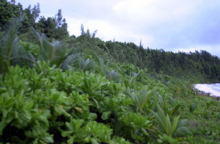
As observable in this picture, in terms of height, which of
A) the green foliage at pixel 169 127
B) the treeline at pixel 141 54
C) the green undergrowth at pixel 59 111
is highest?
the treeline at pixel 141 54

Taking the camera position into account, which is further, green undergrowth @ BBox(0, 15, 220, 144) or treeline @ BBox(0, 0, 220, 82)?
treeline @ BBox(0, 0, 220, 82)

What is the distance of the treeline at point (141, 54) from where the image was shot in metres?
11.1

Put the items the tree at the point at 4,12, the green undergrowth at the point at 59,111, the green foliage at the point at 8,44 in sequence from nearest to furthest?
the green undergrowth at the point at 59,111 < the green foliage at the point at 8,44 < the tree at the point at 4,12

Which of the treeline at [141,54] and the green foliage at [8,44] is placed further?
the treeline at [141,54]

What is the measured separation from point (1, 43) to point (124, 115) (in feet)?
5.50

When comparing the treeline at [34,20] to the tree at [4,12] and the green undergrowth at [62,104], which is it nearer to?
the tree at [4,12]

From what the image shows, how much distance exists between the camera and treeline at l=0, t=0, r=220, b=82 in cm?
1105

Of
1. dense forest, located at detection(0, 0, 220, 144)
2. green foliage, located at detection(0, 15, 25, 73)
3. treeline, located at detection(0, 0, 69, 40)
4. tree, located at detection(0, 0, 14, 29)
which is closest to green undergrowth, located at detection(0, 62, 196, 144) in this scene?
dense forest, located at detection(0, 0, 220, 144)

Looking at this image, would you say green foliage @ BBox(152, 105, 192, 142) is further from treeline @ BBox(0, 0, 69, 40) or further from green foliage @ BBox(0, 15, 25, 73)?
treeline @ BBox(0, 0, 69, 40)

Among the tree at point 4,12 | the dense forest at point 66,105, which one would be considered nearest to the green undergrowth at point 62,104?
the dense forest at point 66,105

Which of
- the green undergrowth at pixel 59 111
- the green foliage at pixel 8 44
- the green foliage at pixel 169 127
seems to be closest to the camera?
the green undergrowth at pixel 59 111

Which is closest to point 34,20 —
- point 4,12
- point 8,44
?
point 4,12

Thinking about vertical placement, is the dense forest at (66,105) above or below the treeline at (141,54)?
below

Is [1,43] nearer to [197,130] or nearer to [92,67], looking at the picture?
[92,67]
